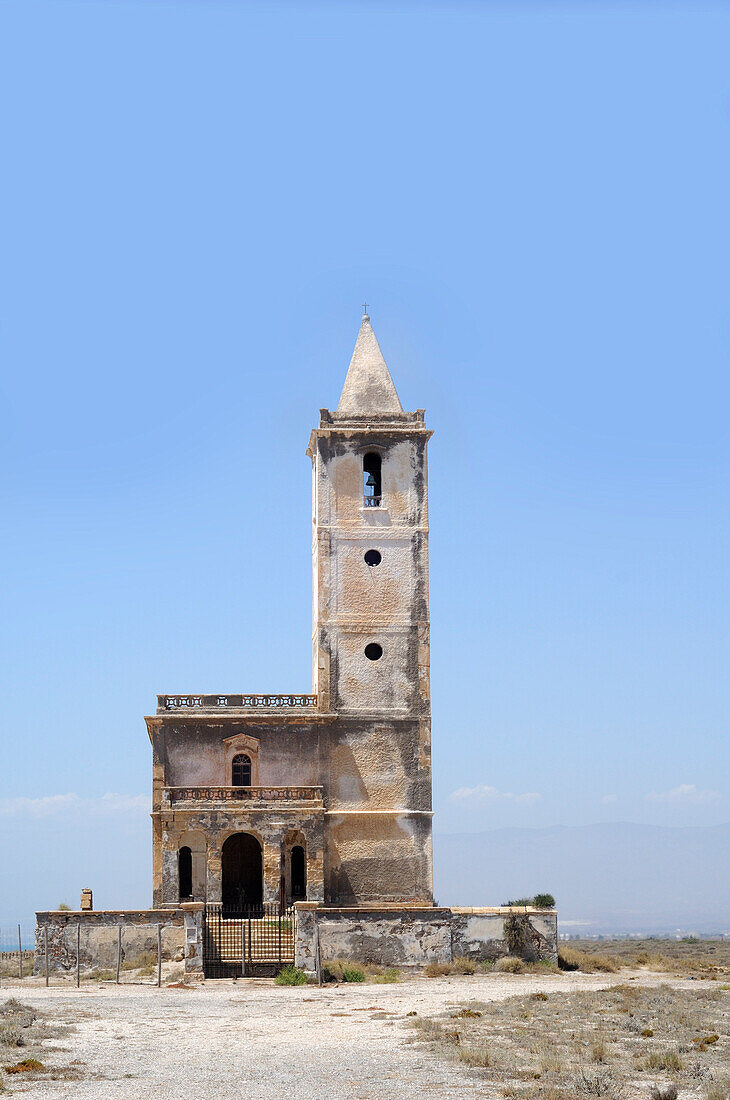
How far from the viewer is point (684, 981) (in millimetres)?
30844

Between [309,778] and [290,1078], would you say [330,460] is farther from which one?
[290,1078]

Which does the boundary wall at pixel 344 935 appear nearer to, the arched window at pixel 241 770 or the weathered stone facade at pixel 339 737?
the weathered stone facade at pixel 339 737

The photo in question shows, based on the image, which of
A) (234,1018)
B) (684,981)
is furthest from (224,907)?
(234,1018)

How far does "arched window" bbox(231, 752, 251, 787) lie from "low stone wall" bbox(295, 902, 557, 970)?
10127 millimetres

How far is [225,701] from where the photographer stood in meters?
41.2

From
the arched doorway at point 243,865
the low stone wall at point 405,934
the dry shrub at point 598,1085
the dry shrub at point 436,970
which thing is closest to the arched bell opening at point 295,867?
the arched doorway at point 243,865

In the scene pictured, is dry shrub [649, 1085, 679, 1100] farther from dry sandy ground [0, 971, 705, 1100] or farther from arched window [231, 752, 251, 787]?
arched window [231, 752, 251, 787]

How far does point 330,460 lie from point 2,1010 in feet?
77.7

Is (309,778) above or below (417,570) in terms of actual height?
below

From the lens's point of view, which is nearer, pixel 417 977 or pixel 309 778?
pixel 417 977

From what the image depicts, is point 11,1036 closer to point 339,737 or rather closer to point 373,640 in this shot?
point 339,737

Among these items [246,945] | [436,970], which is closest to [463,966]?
[436,970]

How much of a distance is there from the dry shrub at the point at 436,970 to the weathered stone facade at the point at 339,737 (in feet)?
26.1

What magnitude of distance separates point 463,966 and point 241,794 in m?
10.5
